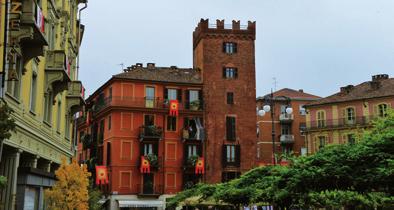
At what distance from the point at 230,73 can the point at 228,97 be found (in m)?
2.52

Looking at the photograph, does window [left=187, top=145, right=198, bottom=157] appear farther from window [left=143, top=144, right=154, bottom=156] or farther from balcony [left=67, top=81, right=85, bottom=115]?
balcony [left=67, top=81, right=85, bottom=115]

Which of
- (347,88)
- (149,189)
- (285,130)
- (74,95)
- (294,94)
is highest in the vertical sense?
(294,94)

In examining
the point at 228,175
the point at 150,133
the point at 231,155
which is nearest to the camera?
the point at 150,133

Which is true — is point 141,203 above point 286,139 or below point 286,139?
below

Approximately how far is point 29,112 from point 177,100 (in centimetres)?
3509

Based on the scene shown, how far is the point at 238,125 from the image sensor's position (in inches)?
2137

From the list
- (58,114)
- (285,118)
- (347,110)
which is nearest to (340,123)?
(347,110)

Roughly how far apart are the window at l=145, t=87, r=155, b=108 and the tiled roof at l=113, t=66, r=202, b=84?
1.00m

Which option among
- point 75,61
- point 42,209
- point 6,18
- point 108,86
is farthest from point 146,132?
point 6,18

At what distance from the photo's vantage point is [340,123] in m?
59.6

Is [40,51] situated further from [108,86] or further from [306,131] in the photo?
[306,131]

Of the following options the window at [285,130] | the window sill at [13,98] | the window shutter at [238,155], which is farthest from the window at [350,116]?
the window sill at [13,98]

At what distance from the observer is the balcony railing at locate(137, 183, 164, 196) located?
50781 mm

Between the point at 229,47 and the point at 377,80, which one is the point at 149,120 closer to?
the point at 229,47
